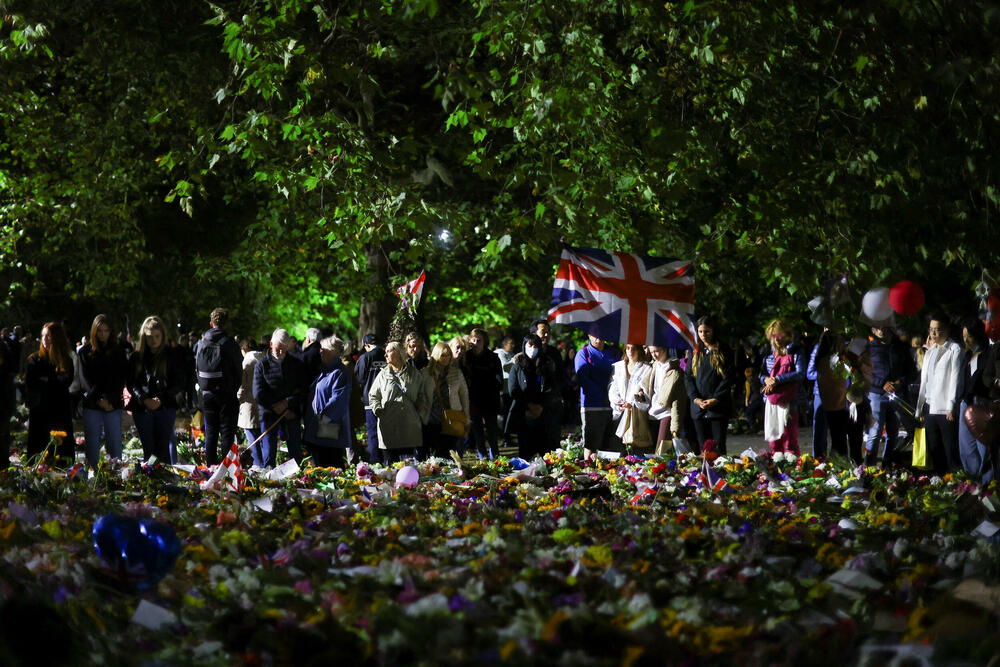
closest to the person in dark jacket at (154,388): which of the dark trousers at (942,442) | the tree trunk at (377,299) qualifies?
the dark trousers at (942,442)

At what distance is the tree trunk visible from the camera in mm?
19453

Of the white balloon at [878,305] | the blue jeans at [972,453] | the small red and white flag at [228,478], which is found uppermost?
the white balloon at [878,305]

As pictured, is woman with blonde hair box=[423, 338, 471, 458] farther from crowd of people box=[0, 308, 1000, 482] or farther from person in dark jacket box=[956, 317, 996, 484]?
person in dark jacket box=[956, 317, 996, 484]

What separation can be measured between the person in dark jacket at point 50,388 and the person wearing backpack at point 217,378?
4.57 ft

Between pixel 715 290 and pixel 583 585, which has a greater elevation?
pixel 715 290

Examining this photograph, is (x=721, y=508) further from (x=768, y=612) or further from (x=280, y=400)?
(x=280, y=400)

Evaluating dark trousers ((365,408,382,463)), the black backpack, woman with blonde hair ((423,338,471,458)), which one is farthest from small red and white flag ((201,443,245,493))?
woman with blonde hair ((423,338,471,458))

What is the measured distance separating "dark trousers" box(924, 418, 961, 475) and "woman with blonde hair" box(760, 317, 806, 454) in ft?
4.10

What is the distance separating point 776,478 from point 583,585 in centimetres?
459

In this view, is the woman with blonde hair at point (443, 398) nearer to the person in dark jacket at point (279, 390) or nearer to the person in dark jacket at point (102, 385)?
the person in dark jacket at point (279, 390)

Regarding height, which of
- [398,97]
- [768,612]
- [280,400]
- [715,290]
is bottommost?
[768,612]

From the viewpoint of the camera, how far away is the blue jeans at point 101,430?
1083 cm

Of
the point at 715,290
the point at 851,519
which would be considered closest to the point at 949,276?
the point at 715,290

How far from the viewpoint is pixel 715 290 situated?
21.2m
